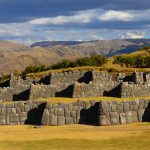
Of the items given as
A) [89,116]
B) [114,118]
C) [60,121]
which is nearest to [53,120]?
[60,121]

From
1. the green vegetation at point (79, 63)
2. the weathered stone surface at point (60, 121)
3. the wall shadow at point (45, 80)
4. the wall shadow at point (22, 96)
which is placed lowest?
the weathered stone surface at point (60, 121)

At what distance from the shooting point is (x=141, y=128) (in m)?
26.9

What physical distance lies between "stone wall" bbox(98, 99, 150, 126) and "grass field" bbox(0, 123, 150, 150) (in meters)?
0.76

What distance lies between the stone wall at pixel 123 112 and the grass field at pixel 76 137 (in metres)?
0.76

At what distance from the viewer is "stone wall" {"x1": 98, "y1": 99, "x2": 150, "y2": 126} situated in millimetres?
28234

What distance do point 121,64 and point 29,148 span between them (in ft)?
182

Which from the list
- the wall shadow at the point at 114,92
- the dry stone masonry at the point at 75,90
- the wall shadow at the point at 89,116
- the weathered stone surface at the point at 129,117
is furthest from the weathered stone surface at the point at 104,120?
the wall shadow at the point at 114,92

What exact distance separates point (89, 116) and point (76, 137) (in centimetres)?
433

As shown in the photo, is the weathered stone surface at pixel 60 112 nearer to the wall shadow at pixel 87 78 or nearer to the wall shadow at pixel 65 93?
the wall shadow at pixel 65 93

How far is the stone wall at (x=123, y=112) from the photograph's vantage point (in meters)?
28.2

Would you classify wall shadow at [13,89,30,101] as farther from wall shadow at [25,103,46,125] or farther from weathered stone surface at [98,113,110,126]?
weathered stone surface at [98,113,110,126]

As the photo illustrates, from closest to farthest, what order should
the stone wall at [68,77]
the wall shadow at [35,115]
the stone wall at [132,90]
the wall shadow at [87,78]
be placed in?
1. the wall shadow at [35,115]
2. the stone wall at [132,90]
3. the stone wall at [68,77]
4. the wall shadow at [87,78]

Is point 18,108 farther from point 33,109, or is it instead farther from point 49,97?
point 49,97

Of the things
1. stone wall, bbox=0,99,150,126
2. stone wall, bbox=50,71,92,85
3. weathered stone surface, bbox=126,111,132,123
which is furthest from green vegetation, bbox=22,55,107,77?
weathered stone surface, bbox=126,111,132,123
